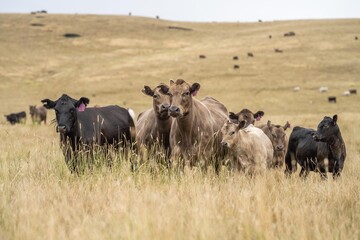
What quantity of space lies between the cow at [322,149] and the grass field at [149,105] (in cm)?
49

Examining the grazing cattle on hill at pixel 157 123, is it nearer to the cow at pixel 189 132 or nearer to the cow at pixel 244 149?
the cow at pixel 189 132

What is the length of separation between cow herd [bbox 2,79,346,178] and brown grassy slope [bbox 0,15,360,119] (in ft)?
→ 91.6

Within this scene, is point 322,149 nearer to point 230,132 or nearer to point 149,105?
point 230,132

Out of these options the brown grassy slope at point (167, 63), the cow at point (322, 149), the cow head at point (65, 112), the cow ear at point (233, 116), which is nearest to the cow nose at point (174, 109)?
the cow head at point (65, 112)

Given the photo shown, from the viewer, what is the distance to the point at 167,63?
67.7 metres

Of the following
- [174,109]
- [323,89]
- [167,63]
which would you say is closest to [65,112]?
[174,109]

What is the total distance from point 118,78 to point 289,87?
2107 cm

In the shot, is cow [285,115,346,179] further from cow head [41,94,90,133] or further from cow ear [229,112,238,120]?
cow head [41,94,90,133]

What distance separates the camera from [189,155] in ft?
30.6

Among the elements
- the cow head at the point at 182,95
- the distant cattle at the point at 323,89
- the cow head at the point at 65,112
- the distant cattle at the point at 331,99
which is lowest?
the distant cattle at the point at 331,99

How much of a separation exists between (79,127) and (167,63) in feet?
192

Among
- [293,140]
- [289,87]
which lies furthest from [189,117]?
[289,87]

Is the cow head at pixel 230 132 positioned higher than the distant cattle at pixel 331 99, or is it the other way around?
the cow head at pixel 230 132

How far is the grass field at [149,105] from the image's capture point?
16.8 ft
